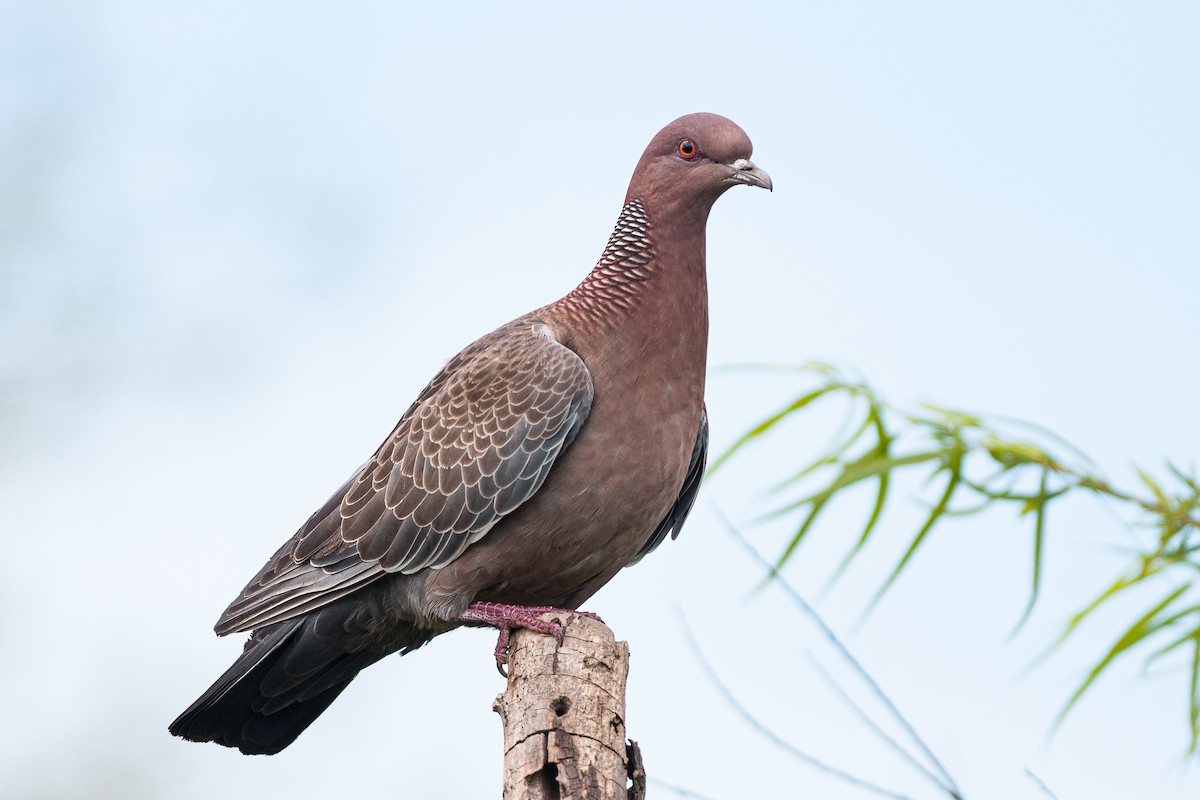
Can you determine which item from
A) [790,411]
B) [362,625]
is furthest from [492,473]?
[790,411]

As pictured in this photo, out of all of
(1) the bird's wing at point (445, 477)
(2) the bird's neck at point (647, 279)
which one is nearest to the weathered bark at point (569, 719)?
(1) the bird's wing at point (445, 477)

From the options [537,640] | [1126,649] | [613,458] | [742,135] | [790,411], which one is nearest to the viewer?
[1126,649]

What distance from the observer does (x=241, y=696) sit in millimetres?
5949

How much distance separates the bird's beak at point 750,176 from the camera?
19.8ft

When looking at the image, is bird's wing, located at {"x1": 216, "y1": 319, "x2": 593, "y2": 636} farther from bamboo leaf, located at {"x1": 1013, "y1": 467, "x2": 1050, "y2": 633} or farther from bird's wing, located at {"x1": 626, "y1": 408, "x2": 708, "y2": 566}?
bamboo leaf, located at {"x1": 1013, "y1": 467, "x2": 1050, "y2": 633}

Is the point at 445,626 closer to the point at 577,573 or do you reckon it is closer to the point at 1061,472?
the point at 577,573

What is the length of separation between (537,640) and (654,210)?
7.03ft

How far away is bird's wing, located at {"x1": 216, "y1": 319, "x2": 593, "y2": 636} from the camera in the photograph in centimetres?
565

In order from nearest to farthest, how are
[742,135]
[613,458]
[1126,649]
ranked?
1. [1126,649]
2. [613,458]
3. [742,135]

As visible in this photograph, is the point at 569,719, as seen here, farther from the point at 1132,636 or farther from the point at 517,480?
the point at 1132,636

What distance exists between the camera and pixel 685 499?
21.3 feet

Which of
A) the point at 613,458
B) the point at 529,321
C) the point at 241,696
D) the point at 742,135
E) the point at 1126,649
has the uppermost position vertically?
the point at 742,135

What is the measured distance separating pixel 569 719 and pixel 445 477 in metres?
1.79

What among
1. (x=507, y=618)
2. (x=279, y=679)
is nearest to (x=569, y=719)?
(x=507, y=618)
